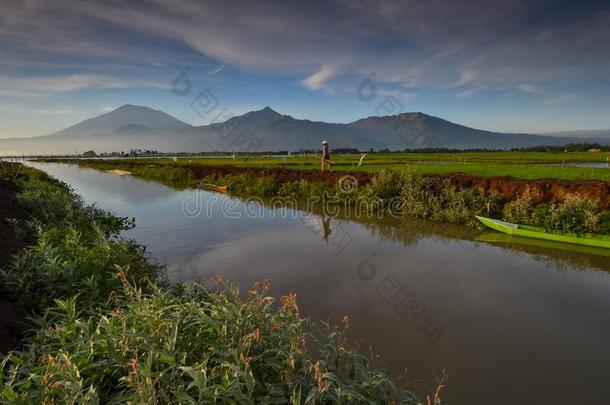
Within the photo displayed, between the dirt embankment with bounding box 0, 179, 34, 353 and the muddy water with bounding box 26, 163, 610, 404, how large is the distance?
4.11m

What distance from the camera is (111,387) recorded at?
3521 mm

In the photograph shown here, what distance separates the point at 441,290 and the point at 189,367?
8.87 m

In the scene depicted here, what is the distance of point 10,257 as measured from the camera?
8078mm

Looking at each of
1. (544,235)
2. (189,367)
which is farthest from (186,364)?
(544,235)

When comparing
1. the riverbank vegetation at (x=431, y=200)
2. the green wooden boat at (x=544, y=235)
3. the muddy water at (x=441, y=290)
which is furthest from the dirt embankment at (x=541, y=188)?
the muddy water at (x=441, y=290)

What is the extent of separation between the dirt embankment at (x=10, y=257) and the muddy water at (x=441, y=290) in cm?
411

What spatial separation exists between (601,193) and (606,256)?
5176 mm

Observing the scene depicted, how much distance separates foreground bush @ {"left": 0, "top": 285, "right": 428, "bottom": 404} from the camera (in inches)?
119

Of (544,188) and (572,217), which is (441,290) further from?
(544,188)

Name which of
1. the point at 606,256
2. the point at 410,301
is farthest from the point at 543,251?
the point at 410,301

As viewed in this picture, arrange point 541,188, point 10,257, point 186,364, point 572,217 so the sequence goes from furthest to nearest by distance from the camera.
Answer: point 541,188
point 572,217
point 10,257
point 186,364

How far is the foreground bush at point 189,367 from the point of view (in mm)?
3029

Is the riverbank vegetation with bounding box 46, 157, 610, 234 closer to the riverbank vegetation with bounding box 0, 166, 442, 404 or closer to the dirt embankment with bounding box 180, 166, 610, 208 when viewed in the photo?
the dirt embankment with bounding box 180, 166, 610, 208

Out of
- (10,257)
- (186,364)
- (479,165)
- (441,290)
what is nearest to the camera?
(186,364)
